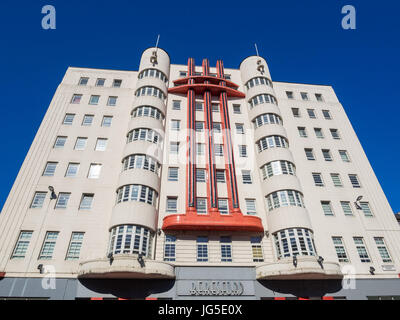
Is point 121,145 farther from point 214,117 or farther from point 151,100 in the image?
point 214,117

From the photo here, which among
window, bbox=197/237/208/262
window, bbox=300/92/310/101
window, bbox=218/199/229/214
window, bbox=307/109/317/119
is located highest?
window, bbox=300/92/310/101

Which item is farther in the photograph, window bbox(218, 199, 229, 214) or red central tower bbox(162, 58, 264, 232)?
window bbox(218, 199, 229, 214)

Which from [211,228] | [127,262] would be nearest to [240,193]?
[211,228]

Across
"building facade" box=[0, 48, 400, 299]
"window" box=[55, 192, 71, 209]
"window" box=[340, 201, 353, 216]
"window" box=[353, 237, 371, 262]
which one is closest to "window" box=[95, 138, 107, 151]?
"building facade" box=[0, 48, 400, 299]

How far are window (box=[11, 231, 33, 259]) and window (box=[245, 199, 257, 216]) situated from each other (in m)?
20.5

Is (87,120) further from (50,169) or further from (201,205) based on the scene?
(201,205)

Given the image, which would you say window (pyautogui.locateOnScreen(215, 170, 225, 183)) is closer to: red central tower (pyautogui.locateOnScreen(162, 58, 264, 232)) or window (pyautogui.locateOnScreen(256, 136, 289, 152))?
red central tower (pyautogui.locateOnScreen(162, 58, 264, 232))

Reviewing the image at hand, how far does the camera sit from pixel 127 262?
19031 mm

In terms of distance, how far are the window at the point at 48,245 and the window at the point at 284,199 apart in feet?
67.0

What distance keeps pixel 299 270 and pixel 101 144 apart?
23964 millimetres

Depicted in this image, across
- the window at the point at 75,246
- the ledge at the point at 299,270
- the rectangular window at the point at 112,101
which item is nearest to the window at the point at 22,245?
the window at the point at 75,246

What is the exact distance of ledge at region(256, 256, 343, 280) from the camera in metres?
19.8

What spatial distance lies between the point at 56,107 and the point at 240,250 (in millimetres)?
27793

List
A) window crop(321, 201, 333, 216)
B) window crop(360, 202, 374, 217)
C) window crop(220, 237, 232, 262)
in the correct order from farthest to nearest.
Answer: window crop(360, 202, 374, 217) → window crop(321, 201, 333, 216) → window crop(220, 237, 232, 262)
